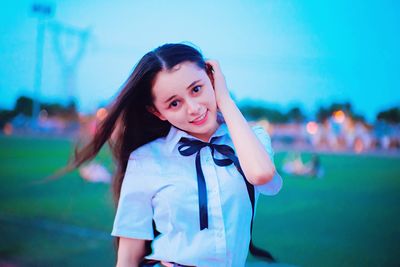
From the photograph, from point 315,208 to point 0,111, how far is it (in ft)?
69.1

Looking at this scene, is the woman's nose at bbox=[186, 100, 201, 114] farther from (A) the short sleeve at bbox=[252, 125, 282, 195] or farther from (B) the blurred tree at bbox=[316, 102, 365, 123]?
(B) the blurred tree at bbox=[316, 102, 365, 123]

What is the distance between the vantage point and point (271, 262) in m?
1.81

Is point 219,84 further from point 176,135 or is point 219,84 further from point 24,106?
point 24,106

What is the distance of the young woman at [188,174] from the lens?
1.35 m

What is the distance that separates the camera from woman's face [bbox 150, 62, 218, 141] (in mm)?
1392

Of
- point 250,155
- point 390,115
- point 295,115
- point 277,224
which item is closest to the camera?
point 250,155

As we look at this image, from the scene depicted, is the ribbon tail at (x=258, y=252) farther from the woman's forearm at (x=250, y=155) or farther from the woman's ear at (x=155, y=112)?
the woman's ear at (x=155, y=112)

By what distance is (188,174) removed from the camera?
1.42 m

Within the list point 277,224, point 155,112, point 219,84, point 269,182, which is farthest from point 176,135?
point 277,224

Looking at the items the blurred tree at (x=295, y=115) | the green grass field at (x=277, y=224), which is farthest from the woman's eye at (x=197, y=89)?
the blurred tree at (x=295, y=115)

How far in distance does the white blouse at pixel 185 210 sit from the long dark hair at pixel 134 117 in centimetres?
16

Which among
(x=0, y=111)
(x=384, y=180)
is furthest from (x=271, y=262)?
(x=0, y=111)

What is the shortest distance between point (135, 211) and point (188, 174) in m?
0.23

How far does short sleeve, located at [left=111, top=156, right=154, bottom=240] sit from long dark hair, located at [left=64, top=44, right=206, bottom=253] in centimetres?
22
